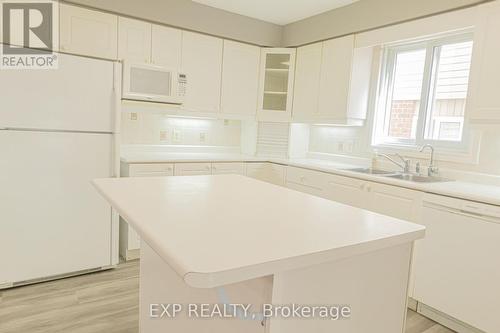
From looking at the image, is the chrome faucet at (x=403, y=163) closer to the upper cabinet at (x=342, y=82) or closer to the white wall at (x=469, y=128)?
the white wall at (x=469, y=128)

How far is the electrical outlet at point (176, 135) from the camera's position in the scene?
3738 mm

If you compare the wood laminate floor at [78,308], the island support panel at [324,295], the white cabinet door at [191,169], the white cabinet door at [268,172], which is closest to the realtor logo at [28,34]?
the white cabinet door at [191,169]

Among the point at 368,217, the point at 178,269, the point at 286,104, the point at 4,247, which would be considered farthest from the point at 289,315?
the point at 286,104

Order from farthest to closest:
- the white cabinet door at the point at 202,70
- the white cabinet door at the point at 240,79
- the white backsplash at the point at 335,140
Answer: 1. the white cabinet door at the point at 240,79
2. the white backsplash at the point at 335,140
3. the white cabinet door at the point at 202,70

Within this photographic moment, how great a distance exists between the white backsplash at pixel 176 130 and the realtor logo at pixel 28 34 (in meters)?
0.95

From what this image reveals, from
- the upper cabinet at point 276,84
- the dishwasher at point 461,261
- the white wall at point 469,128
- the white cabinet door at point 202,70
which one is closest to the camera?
the dishwasher at point 461,261

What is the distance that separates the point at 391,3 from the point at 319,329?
9.43 ft

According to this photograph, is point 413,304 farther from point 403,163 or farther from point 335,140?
point 335,140

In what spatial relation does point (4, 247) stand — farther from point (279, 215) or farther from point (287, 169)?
point (287, 169)

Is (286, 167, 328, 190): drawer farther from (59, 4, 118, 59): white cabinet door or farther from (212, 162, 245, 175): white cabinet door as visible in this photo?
(59, 4, 118, 59): white cabinet door

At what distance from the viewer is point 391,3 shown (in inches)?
114

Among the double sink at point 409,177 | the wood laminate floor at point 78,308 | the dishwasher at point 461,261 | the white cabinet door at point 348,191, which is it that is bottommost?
the wood laminate floor at point 78,308

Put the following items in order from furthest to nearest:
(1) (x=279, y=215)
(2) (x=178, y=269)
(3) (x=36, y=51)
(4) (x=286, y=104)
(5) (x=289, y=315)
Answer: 1. (4) (x=286, y=104)
2. (3) (x=36, y=51)
3. (1) (x=279, y=215)
4. (5) (x=289, y=315)
5. (2) (x=178, y=269)

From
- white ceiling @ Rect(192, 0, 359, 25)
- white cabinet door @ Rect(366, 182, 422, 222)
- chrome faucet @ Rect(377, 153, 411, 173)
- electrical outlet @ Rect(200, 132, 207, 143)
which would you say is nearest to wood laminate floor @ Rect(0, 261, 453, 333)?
white cabinet door @ Rect(366, 182, 422, 222)
